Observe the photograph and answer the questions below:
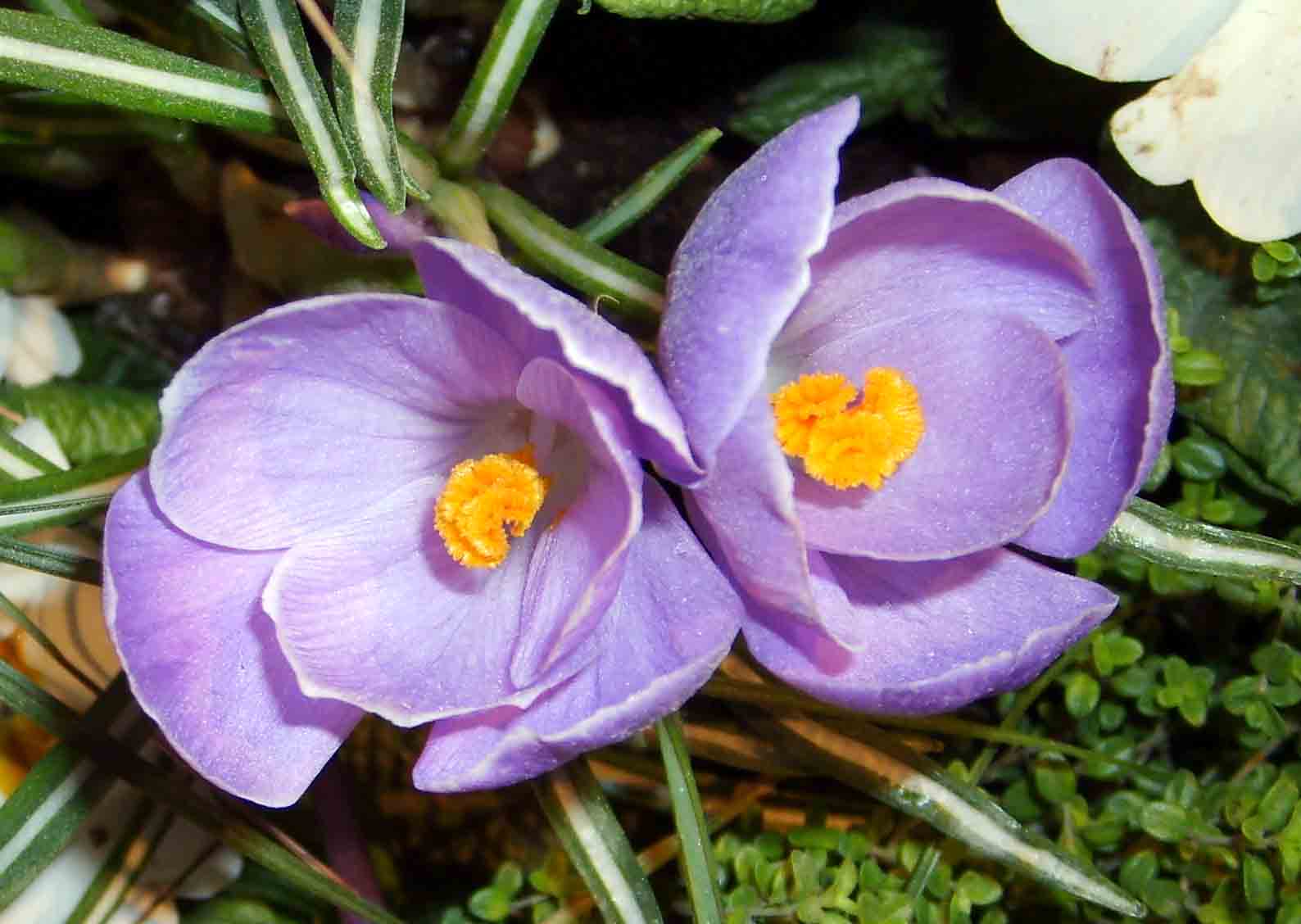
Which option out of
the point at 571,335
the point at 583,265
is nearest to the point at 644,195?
the point at 583,265

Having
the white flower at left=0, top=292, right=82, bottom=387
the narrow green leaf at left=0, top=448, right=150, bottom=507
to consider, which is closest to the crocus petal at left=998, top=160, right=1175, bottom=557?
the narrow green leaf at left=0, top=448, right=150, bottom=507

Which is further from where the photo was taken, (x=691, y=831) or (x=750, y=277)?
(x=691, y=831)

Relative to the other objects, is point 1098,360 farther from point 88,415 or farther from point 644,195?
point 88,415

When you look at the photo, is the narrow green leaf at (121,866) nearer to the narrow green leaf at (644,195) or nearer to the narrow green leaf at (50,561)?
the narrow green leaf at (50,561)

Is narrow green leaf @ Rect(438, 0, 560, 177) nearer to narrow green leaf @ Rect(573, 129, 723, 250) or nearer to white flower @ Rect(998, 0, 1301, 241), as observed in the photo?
narrow green leaf @ Rect(573, 129, 723, 250)

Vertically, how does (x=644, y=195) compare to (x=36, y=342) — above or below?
above

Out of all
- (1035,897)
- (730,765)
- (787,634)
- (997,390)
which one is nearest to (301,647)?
(787,634)
